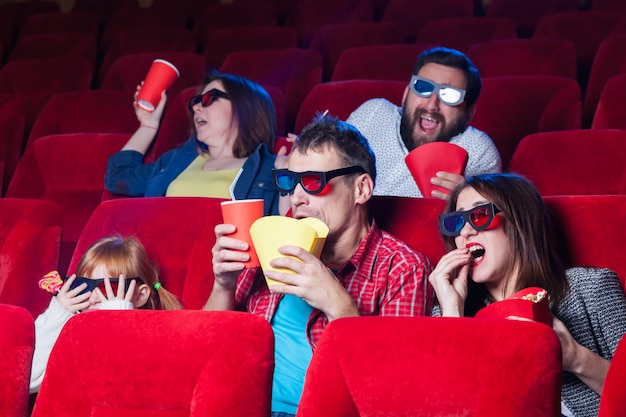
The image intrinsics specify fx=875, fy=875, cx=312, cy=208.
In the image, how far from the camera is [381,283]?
0.92 metres

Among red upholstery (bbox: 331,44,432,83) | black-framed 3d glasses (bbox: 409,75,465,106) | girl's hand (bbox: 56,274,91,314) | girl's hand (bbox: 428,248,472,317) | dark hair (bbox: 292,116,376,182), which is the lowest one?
girl's hand (bbox: 56,274,91,314)

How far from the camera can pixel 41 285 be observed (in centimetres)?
104

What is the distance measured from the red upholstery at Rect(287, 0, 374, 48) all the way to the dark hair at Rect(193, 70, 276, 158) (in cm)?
86

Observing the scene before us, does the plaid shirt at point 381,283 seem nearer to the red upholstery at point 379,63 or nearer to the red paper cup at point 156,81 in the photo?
the red paper cup at point 156,81

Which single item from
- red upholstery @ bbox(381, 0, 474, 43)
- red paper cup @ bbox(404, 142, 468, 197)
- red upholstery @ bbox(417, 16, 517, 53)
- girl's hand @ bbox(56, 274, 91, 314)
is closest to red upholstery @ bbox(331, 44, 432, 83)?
red upholstery @ bbox(417, 16, 517, 53)

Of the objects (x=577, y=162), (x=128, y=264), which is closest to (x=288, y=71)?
(x=577, y=162)

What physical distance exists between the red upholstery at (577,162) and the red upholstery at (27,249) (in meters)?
0.65

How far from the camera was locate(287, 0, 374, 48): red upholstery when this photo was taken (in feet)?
7.50

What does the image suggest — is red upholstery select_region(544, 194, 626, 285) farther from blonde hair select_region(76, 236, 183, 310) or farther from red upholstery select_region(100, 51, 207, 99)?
red upholstery select_region(100, 51, 207, 99)

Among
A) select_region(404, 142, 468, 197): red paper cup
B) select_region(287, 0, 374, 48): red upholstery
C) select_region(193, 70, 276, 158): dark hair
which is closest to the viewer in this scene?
select_region(404, 142, 468, 197): red paper cup

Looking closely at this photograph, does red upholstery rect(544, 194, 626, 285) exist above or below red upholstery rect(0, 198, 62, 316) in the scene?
above

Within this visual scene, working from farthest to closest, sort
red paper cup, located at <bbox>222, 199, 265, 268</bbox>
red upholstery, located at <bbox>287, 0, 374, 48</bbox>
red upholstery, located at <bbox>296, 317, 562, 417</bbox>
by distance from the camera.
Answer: red upholstery, located at <bbox>287, 0, 374, 48</bbox>, red paper cup, located at <bbox>222, 199, 265, 268</bbox>, red upholstery, located at <bbox>296, 317, 562, 417</bbox>

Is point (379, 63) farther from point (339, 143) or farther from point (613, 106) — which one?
point (339, 143)

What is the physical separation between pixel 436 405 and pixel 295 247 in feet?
0.74
